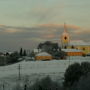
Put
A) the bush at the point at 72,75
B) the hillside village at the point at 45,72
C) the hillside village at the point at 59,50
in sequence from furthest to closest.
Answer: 1. the hillside village at the point at 59,50
2. the bush at the point at 72,75
3. the hillside village at the point at 45,72

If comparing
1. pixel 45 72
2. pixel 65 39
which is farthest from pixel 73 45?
pixel 45 72

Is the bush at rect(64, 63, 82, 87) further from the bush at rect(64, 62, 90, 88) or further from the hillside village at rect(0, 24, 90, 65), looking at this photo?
the hillside village at rect(0, 24, 90, 65)

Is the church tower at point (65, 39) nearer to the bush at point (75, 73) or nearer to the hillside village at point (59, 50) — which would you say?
the hillside village at point (59, 50)

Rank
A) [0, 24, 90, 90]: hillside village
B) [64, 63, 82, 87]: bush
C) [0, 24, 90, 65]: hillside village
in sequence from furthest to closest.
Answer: [0, 24, 90, 65]: hillside village → [64, 63, 82, 87]: bush → [0, 24, 90, 90]: hillside village

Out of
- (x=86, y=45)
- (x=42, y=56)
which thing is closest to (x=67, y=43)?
(x=86, y=45)

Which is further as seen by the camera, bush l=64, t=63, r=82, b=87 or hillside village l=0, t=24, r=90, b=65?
hillside village l=0, t=24, r=90, b=65

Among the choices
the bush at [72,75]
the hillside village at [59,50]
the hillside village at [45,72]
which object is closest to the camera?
the hillside village at [45,72]

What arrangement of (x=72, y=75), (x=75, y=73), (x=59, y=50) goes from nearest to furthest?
(x=72, y=75), (x=75, y=73), (x=59, y=50)

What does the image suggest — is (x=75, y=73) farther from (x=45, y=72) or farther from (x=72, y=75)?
(x=45, y=72)

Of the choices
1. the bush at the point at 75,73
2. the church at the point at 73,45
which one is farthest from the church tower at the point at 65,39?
the bush at the point at 75,73

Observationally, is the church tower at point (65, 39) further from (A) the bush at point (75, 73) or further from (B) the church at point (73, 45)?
(A) the bush at point (75, 73)

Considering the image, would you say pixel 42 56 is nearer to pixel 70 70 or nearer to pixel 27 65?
pixel 27 65

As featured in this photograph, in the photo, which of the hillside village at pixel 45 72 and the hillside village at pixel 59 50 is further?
the hillside village at pixel 59 50

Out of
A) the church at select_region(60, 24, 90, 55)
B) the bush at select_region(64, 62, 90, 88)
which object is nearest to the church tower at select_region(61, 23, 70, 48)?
the church at select_region(60, 24, 90, 55)
